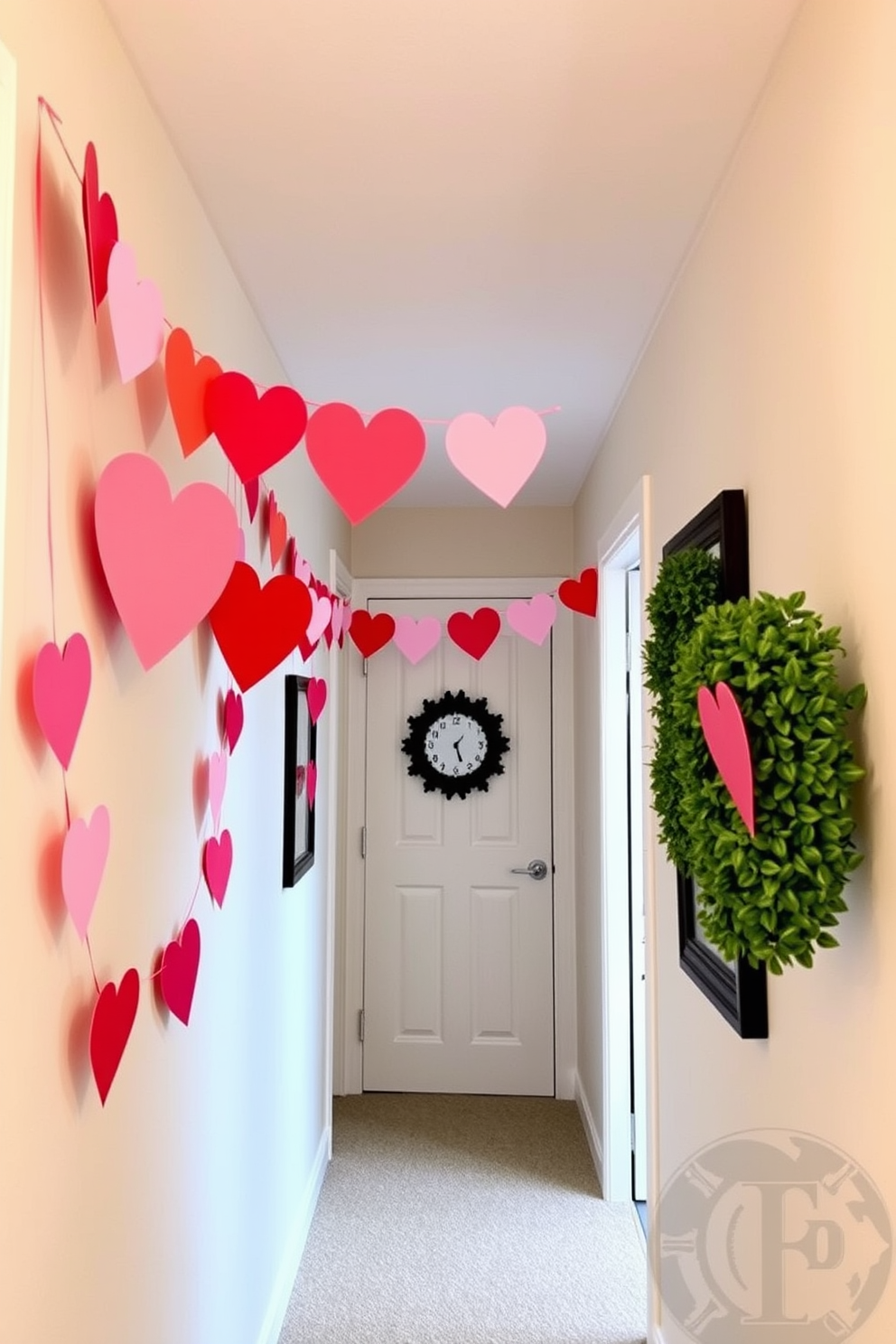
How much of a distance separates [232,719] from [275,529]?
1.84ft

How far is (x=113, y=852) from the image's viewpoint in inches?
48.4

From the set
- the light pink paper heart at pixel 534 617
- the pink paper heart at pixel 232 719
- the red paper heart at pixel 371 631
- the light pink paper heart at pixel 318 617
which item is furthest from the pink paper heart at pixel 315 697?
the pink paper heart at pixel 232 719

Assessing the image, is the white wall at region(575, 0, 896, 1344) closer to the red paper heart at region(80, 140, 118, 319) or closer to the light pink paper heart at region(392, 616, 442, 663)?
the red paper heart at region(80, 140, 118, 319)

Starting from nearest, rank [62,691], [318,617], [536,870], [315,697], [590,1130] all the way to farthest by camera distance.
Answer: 1. [62,691]
2. [318,617]
3. [315,697]
4. [590,1130]
5. [536,870]

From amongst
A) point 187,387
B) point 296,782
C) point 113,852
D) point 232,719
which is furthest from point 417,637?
point 113,852

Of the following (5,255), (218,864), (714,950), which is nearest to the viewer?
(5,255)

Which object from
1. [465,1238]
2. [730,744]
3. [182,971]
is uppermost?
[730,744]

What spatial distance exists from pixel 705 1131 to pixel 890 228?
1.53m

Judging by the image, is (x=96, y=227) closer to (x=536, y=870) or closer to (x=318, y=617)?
(x=318, y=617)

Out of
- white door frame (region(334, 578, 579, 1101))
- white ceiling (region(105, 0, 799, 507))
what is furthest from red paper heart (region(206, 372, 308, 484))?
white door frame (region(334, 578, 579, 1101))

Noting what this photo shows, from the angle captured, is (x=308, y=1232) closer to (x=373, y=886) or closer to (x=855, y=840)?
(x=373, y=886)

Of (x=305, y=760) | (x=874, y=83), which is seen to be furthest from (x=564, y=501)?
(x=874, y=83)

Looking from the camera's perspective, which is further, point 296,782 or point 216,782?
point 296,782

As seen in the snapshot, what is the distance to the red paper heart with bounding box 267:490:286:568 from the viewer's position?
85.3 inches
